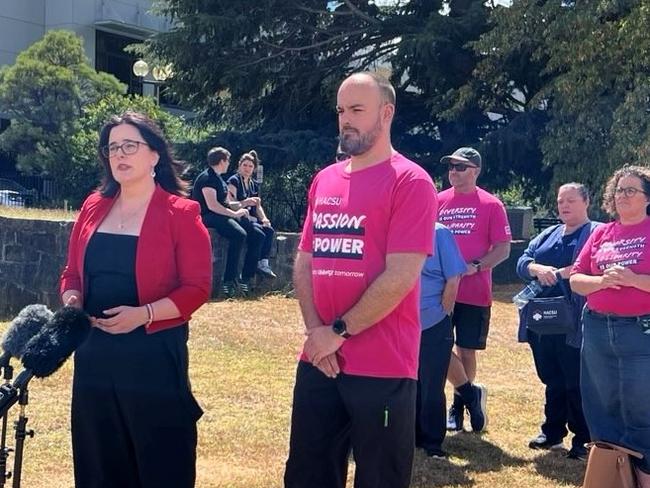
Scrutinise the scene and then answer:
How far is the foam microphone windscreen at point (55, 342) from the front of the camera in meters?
3.56

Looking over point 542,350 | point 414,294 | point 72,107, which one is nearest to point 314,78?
point 72,107

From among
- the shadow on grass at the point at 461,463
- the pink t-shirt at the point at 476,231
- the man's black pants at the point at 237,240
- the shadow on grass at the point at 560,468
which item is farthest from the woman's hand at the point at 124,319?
the man's black pants at the point at 237,240

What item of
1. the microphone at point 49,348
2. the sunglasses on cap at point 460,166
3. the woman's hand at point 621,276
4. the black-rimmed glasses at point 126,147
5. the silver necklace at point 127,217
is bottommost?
the microphone at point 49,348

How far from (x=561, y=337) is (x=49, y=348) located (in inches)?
153

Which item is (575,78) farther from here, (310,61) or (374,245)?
(374,245)

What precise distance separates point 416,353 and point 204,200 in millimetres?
Result: 7651

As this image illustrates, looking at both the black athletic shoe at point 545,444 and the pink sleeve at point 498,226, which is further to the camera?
the pink sleeve at point 498,226

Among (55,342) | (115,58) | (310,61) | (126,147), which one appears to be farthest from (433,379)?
(115,58)

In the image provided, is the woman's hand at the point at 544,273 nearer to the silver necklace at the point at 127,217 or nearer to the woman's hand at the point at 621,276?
the woman's hand at the point at 621,276

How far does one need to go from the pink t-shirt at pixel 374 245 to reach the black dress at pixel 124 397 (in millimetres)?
743

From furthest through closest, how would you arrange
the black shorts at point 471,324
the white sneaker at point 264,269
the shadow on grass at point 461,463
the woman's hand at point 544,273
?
the white sneaker at point 264,269
the black shorts at point 471,324
the woman's hand at point 544,273
the shadow on grass at point 461,463

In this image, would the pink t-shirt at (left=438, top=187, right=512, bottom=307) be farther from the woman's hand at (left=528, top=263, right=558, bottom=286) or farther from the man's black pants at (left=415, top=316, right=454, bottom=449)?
the man's black pants at (left=415, top=316, right=454, bottom=449)

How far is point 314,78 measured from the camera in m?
20.6

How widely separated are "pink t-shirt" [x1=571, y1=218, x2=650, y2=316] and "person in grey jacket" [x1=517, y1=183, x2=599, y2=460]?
82cm
